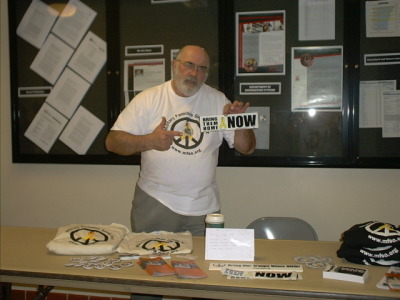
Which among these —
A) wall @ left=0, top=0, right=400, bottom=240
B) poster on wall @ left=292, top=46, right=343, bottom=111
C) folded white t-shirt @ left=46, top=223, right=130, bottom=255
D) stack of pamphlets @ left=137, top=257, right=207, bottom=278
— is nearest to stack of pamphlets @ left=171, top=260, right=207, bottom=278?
stack of pamphlets @ left=137, top=257, right=207, bottom=278

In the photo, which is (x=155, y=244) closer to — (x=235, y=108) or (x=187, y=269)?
(x=187, y=269)

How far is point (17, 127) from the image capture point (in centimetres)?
338

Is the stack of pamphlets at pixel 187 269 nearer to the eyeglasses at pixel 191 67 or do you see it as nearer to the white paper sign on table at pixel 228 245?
the white paper sign on table at pixel 228 245

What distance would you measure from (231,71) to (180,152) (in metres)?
0.89

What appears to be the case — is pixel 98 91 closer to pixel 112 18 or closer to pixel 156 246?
pixel 112 18

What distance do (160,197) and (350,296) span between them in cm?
131

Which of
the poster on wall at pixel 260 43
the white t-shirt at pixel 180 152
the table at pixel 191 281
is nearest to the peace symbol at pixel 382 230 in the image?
the table at pixel 191 281

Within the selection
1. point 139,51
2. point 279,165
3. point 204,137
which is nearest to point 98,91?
point 139,51

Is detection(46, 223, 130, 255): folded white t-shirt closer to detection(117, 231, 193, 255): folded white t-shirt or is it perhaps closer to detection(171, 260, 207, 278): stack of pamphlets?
detection(117, 231, 193, 255): folded white t-shirt

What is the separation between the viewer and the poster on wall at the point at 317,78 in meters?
2.85

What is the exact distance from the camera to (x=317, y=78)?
2.87m

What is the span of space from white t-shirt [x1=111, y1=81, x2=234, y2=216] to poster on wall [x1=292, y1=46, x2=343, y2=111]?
2.23 ft

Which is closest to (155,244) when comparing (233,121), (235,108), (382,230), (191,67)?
(233,121)

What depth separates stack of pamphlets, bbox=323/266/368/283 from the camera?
1523 mm
